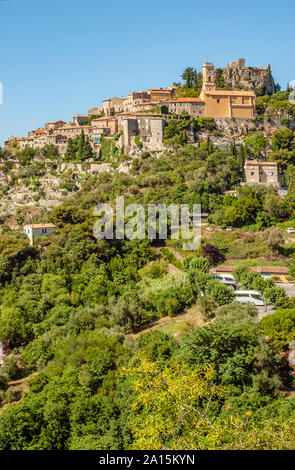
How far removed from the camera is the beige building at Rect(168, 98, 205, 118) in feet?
142

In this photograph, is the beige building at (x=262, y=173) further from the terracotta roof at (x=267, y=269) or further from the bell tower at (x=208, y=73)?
the bell tower at (x=208, y=73)

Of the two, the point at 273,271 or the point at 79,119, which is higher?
the point at 79,119

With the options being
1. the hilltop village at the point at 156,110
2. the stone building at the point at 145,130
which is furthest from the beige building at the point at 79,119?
the stone building at the point at 145,130

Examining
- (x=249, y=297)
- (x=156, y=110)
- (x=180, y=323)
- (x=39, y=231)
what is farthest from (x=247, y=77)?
(x=180, y=323)

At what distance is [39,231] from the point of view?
28484 millimetres

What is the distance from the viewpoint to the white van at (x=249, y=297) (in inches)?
759

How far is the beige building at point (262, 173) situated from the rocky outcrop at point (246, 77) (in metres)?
18.1

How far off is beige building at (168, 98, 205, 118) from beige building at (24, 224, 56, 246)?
20.3 metres

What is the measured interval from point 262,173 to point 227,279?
15.4 meters

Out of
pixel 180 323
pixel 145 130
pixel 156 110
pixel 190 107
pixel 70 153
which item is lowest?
pixel 180 323

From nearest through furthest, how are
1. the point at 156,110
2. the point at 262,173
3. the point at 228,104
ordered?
the point at 262,173, the point at 156,110, the point at 228,104

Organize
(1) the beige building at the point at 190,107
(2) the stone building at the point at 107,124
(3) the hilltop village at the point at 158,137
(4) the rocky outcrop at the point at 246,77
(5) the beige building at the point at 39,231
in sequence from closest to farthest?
(5) the beige building at the point at 39,231 → (3) the hilltop village at the point at 158,137 → (1) the beige building at the point at 190,107 → (2) the stone building at the point at 107,124 → (4) the rocky outcrop at the point at 246,77

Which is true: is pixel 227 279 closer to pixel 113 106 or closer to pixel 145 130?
pixel 145 130
